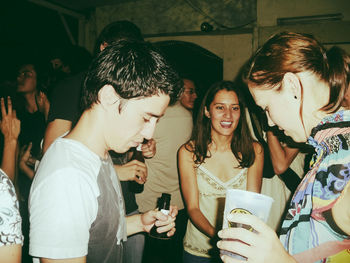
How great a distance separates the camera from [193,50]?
6344 millimetres

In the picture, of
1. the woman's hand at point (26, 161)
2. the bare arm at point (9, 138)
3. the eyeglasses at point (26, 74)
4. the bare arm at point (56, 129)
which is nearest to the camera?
the bare arm at point (56, 129)

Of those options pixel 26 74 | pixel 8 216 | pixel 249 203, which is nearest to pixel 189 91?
pixel 26 74

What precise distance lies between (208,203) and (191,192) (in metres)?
0.20

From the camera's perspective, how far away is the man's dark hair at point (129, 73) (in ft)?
4.08

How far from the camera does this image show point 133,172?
2246 millimetres

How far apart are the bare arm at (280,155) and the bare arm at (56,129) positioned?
2102 millimetres

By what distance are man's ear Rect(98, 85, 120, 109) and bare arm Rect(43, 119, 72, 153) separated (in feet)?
3.09

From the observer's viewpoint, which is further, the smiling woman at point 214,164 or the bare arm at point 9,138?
the bare arm at point 9,138

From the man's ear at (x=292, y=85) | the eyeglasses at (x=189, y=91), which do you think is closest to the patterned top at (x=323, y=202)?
the man's ear at (x=292, y=85)

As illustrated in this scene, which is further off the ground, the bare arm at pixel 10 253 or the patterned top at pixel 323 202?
the patterned top at pixel 323 202

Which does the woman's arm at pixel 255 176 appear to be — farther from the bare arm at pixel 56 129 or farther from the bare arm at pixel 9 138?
the bare arm at pixel 9 138

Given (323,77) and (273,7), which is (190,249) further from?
(273,7)

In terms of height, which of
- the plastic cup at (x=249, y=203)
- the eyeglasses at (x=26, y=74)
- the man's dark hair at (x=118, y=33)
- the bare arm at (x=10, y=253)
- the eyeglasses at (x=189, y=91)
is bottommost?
the bare arm at (x=10, y=253)

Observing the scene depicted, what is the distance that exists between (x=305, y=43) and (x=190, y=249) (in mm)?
2051
